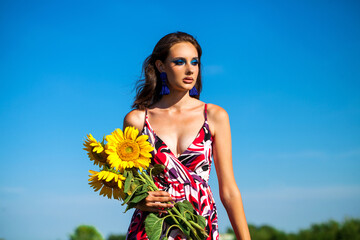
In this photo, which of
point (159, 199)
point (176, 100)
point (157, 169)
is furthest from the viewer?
point (176, 100)

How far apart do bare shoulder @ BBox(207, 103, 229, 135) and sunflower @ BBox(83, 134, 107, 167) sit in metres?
1.20

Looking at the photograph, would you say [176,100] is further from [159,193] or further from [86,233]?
[86,233]

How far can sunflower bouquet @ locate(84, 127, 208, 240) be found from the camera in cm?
335

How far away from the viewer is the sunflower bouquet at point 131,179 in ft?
11.0

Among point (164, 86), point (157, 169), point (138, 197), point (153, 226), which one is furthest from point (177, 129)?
point (153, 226)

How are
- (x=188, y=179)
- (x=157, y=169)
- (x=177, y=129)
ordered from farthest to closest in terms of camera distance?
(x=177, y=129) → (x=188, y=179) → (x=157, y=169)

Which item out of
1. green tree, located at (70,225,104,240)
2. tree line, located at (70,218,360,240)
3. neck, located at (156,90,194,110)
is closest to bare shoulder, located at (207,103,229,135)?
neck, located at (156,90,194,110)

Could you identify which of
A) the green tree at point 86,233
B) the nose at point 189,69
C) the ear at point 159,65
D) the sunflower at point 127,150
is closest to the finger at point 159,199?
the sunflower at point 127,150

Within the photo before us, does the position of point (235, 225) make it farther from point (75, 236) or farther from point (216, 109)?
point (75, 236)

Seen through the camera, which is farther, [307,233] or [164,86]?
[307,233]

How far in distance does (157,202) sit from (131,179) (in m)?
0.29

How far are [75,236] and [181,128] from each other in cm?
1907

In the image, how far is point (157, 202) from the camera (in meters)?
3.43

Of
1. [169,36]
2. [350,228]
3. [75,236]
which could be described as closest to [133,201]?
[169,36]
